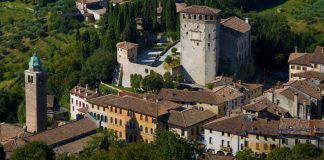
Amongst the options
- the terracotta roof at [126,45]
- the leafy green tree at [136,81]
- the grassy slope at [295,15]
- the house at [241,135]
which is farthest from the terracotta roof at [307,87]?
the grassy slope at [295,15]

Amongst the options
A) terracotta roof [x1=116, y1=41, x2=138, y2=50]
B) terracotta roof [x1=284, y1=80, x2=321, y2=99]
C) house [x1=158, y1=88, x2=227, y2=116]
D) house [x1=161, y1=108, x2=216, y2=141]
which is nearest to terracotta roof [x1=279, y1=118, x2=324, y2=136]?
terracotta roof [x1=284, y1=80, x2=321, y2=99]

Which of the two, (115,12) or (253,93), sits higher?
(115,12)

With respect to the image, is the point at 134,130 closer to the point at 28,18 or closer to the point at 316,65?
the point at 316,65

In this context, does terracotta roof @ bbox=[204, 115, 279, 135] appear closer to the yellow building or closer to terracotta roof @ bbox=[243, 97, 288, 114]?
terracotta roof @ bbox=[243, 97, 288, 114]

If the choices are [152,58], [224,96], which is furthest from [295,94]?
[152,58]

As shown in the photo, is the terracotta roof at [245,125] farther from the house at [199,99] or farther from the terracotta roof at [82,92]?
the terracotta roof at [82,92]

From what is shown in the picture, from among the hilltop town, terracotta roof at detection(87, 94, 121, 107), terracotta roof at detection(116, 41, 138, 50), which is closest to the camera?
the hilltop town

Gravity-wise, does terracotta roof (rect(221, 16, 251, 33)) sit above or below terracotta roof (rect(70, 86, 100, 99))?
above
